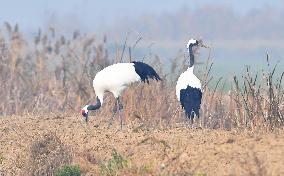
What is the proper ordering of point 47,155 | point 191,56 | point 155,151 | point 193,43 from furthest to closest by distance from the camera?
point 193,43
point 191,56
point 47,155
point 155,151

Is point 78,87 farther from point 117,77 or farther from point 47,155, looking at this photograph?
point 47,155

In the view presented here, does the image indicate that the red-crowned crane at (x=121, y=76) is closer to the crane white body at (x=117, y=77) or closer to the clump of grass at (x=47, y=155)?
the crane white body at (x=117, y=77)

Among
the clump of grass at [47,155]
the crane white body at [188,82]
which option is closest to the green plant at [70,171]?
the clump of grass at [47,155]

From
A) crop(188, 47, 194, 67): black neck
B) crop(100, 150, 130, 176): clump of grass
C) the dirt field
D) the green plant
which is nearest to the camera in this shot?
the dirt field

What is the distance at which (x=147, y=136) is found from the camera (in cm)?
973

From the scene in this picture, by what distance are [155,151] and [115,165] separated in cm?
61

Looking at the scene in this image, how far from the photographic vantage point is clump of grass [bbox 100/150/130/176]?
8398mm

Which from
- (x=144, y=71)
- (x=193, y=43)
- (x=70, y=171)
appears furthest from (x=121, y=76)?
(x=70, y=171)

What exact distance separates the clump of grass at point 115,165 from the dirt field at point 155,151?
0.04ft

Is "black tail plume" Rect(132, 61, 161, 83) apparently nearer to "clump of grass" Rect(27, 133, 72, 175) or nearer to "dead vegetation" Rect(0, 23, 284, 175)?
"dead vegetation" Rect(0, 23, 284, 175)

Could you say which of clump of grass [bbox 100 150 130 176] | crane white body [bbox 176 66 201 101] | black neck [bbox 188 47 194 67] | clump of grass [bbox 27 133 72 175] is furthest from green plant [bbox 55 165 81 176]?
black neck [bbox 188 47 194 67]

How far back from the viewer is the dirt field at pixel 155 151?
798cm

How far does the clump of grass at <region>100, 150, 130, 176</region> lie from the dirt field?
0.01m

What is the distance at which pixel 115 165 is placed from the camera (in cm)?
844
